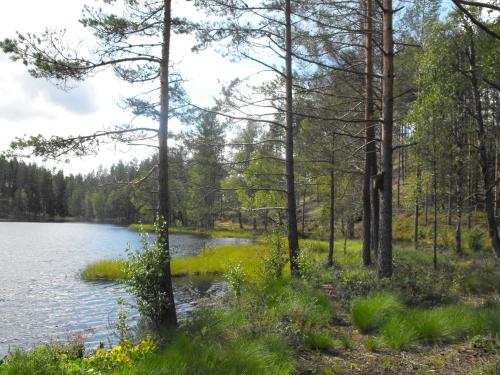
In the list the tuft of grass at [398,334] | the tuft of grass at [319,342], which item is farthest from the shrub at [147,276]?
the tuft of grass at [398,334]

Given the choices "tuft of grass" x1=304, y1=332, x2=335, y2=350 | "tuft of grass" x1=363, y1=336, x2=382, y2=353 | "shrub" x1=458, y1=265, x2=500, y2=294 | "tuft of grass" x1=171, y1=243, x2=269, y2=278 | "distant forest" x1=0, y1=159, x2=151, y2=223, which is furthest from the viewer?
"distant forest" x1=0, y1=159, x2=151, y2=223

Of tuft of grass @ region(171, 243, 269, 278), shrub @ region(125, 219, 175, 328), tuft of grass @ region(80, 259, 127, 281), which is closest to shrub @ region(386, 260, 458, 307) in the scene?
shrub @ region(125, 219, 175, 328)

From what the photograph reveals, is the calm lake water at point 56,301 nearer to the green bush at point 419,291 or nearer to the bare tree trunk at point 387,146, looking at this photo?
the bare tree trunk at point 387,146

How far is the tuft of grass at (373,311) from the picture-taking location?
22.1 ft

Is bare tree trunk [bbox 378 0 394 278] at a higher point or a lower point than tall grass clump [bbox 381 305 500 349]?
higher

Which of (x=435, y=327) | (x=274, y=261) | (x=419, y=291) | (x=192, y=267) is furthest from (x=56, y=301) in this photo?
(x=435, y=327)

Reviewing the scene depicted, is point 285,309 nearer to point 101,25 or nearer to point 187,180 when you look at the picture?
point 187,180

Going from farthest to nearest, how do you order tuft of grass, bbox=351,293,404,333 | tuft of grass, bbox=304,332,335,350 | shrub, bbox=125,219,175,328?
shrub, bbox=125,219,175,328 < tuft of grass, bbox=351,293,404,333 < tuft of grass, bbox=304,332,335,350

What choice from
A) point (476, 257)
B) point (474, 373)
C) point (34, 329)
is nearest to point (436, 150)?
point (476, 257)

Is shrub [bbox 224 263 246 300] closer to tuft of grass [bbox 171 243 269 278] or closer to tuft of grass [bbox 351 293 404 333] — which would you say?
tuft of grass [bbox 351 293 404 333]

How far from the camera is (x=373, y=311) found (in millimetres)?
6875

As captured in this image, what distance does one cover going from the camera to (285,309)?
24.6 ft

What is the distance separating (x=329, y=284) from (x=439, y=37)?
950 cm

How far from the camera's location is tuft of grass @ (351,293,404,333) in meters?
6.74
